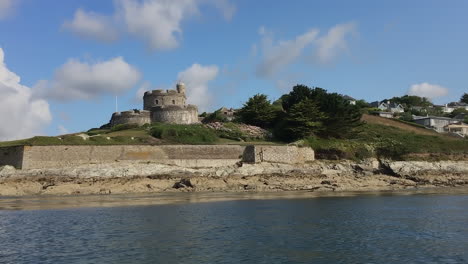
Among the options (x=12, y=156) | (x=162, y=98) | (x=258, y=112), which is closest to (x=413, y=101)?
(x=258, y=112)

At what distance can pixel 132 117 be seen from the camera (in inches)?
2286

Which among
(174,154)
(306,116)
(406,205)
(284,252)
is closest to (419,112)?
(306,116)

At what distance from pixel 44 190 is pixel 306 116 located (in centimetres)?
2602

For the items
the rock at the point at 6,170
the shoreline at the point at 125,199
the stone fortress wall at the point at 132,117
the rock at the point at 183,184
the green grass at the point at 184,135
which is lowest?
the shoreline at the point at 125,199

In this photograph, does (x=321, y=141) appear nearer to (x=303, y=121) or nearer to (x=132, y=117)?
(x=303, y=121)

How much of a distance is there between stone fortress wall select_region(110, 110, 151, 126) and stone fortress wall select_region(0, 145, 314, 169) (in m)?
17.8

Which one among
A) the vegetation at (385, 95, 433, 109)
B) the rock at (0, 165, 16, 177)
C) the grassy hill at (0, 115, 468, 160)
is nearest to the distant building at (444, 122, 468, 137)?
the grassy hill at (0, 115, 468, 160)

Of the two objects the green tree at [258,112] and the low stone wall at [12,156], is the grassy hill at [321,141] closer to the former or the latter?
the low stone wall at [12,156]

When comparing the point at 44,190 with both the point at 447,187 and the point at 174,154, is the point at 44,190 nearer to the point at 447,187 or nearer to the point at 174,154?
the point at 174,154

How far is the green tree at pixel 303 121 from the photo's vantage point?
4725 cm

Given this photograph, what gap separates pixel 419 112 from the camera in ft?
321

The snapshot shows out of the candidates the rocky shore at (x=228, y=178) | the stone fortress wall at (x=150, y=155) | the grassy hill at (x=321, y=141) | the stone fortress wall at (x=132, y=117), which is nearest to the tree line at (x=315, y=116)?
the grassy hill at (x=321, y=141)

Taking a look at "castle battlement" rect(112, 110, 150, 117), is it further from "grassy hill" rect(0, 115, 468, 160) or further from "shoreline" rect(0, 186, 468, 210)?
"shoreline" rect(0, 186, 468, 210)

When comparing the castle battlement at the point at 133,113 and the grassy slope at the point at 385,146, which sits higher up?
the castle battlement at the point at 133,113
